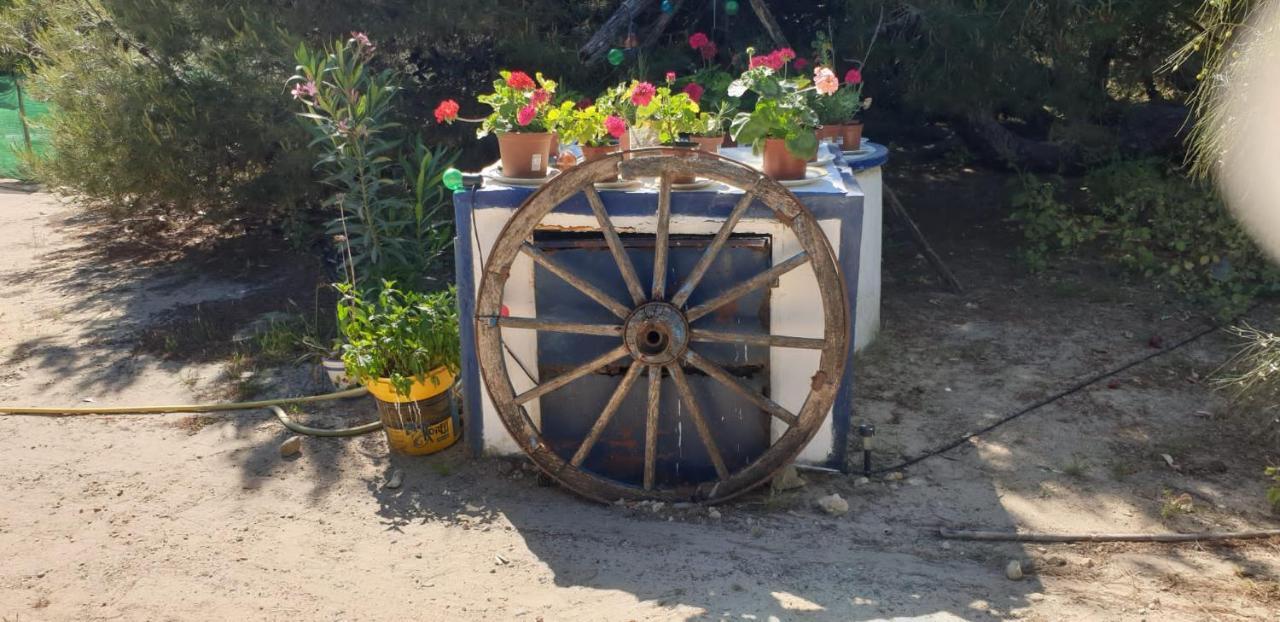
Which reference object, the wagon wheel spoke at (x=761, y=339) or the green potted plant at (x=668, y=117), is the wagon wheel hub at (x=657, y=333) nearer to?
the wagon wheel spoke at (x=761, y=339)

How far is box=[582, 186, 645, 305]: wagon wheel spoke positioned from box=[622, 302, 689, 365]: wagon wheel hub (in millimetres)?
67

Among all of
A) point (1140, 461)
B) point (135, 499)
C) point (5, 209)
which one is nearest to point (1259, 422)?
point (1140, 461)

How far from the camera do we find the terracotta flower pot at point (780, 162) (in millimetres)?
4250

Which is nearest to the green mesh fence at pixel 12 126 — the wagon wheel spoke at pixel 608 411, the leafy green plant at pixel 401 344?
the leafy green plant at pixel 401 344

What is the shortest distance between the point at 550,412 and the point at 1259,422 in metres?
3.29

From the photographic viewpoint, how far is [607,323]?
14.2 ft

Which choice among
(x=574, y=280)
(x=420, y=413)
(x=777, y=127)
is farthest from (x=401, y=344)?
(x=777, y=127)

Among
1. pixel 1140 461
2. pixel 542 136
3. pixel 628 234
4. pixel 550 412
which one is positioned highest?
pixel 542 136

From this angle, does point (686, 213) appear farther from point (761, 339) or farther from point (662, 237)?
point (761, 339)

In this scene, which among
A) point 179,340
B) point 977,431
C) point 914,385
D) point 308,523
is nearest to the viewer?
Result: point 308,523

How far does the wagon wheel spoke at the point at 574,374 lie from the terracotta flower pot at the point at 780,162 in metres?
0.93

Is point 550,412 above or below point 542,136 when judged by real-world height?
below

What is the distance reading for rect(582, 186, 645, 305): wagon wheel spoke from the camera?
13.3ft

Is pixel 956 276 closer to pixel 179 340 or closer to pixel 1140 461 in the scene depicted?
pixel 1140 461
